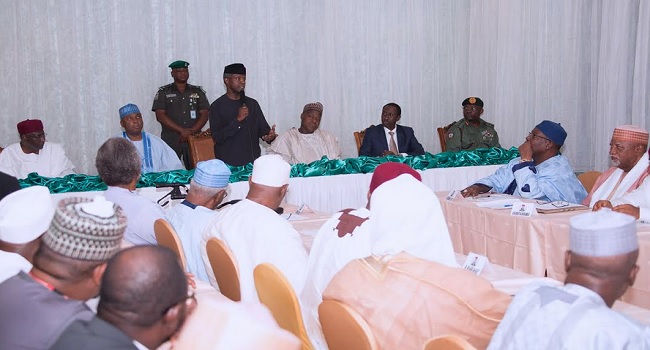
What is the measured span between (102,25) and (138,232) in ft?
18.1

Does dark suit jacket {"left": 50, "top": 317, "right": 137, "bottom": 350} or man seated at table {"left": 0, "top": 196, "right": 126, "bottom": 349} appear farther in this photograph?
man seated at table {"left": 0, "top": 196, "right": 126, "bottom": 349}

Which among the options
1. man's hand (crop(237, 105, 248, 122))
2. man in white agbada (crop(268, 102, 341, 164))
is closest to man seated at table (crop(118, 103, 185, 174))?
man's hand (crop(237, 105, 248, 122))

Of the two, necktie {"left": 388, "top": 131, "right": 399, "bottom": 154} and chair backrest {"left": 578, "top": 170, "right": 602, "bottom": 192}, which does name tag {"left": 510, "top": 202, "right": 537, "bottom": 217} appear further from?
necktie {"left": 388, "top": 131, "right": 399, "bottom": 154}

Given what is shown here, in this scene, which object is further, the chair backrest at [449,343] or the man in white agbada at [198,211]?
the man in white agbada at [198,211]

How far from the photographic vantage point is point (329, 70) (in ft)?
31.1

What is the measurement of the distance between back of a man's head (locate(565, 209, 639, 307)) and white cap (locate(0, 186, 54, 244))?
161 centimetres

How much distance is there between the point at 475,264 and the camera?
3.02m

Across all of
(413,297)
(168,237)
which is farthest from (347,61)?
(413,297)

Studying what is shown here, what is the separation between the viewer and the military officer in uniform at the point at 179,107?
805cm

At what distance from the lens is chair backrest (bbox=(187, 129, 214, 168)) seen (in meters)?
7.05

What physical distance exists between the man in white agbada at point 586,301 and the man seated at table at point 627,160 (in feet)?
8.34

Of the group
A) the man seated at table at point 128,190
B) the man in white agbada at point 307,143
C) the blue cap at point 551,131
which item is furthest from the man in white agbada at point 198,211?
the man in white agbada at point 307,143

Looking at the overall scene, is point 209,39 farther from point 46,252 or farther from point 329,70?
point 46,252

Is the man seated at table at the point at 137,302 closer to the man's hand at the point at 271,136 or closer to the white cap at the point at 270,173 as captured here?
the white cap at the point at 270,173
